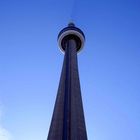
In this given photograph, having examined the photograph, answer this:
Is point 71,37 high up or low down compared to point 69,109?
up

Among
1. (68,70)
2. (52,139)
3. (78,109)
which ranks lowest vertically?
(52,139)

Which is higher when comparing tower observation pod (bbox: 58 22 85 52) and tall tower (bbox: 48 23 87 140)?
tower observation pod (bbox: 58 22 85 52)

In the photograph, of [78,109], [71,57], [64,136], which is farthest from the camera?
[71,57]

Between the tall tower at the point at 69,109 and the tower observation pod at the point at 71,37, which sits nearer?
the tall tower at the point at 69,109

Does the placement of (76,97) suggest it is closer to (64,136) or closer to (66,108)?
(66,108)

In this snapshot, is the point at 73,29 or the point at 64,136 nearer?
the point at 64,136

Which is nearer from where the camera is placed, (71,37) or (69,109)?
(69,109)

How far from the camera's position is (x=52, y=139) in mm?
40469

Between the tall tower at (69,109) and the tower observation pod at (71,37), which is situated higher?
the tower observation pod at (71,37)

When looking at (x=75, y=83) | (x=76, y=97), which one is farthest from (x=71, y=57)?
(x=76, y=97)

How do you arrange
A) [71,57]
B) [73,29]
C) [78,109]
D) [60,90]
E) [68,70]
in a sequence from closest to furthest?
[78,109] → [60,90] → [68,70] → [71,57] → [73,29]

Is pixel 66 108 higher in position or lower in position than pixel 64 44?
lower

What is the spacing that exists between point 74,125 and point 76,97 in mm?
6559

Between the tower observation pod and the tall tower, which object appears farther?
the tower observation pod
